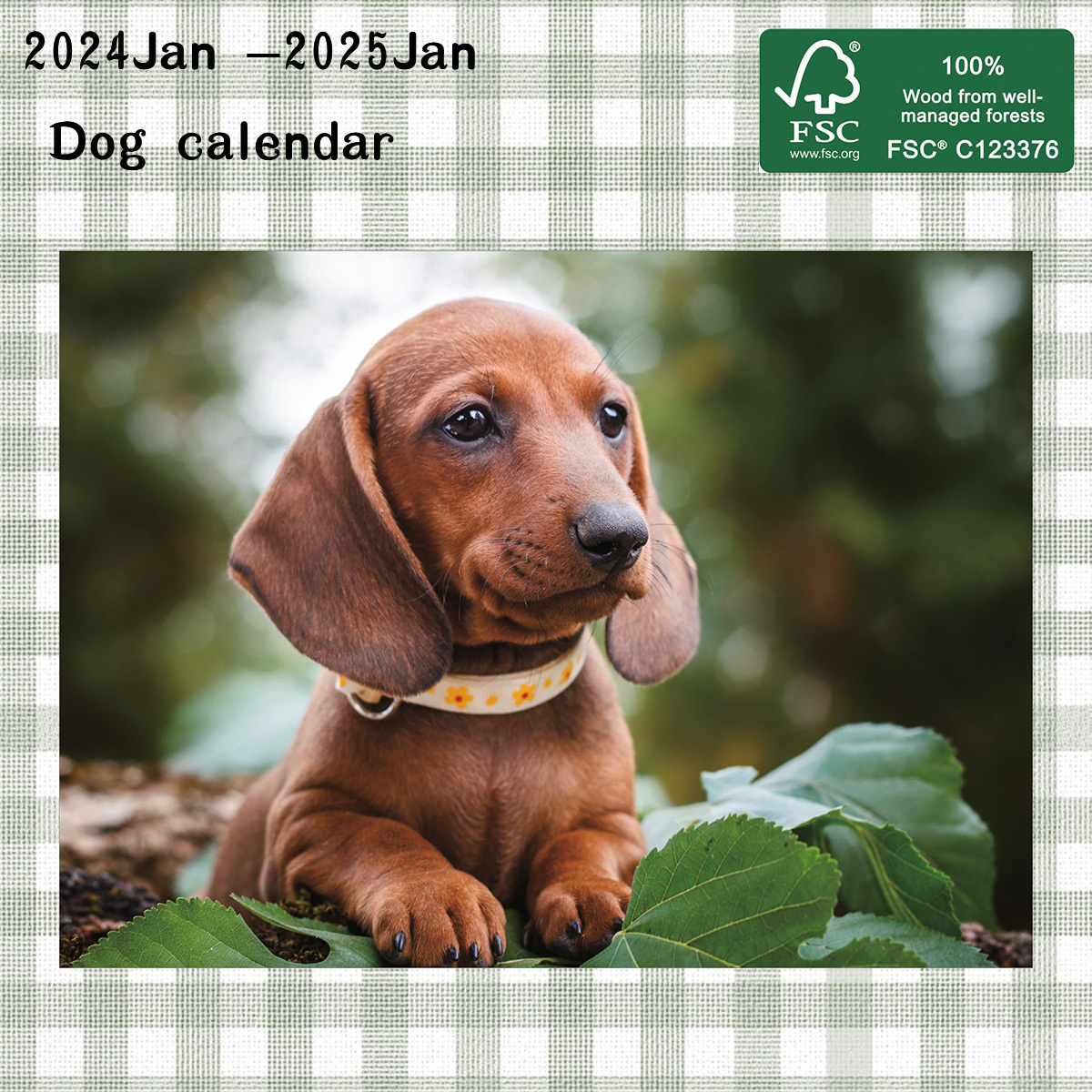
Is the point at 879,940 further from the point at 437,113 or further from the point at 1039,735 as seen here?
the point at 437,113

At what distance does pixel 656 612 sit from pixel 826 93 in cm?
106

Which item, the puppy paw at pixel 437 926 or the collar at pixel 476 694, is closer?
the puppy paw at pixel 437 926

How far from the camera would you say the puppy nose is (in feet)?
4.94

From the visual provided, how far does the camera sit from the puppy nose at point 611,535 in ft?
4.94

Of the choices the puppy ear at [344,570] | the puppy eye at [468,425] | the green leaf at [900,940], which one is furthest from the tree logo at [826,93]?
the green leaf at [900,940]

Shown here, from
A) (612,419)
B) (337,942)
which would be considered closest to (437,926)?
(337,942)

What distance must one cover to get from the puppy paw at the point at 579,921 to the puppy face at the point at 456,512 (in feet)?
1.28

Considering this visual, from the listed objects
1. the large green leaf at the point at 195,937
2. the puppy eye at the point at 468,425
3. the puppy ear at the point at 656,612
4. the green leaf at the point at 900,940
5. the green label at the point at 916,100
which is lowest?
the green leaf at the point at 900,940

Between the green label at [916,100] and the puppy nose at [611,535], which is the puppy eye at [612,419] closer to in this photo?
the puppy nose at [611,535]

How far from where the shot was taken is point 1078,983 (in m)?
1.82

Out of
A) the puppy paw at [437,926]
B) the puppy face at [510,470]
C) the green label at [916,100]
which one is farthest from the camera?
the green label at [916,100]

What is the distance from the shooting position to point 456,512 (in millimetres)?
1713

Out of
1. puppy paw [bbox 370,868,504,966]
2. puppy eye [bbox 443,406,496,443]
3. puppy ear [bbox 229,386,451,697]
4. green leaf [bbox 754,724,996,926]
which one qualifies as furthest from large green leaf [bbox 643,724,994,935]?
puppy eye [bbox 443,406,496,443]

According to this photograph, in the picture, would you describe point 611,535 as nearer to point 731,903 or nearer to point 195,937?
point 731,903
